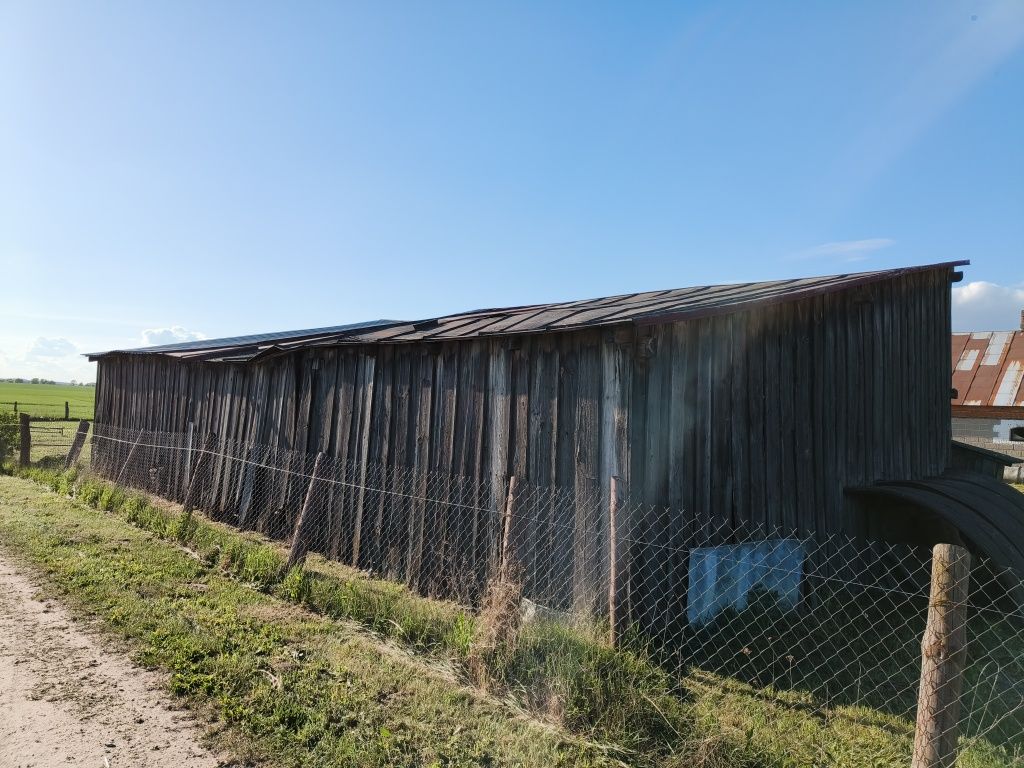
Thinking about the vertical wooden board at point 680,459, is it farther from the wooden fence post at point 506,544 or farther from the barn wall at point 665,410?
the wooden fence post at point 506,544

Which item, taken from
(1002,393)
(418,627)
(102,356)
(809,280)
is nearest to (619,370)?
(418,627)

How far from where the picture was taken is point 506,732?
4094 millimetres

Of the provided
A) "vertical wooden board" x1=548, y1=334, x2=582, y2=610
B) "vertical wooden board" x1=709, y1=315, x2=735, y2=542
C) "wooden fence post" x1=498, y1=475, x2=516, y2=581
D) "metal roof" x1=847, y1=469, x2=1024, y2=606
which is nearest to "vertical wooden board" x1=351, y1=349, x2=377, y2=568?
"vertical wooden board" x1=548, y1=334, x2=582, y2=610

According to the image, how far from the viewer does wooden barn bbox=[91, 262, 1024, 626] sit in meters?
6.46

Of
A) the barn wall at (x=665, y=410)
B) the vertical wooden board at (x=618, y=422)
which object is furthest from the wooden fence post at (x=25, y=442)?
the vertical wooden board at (x=618, y=422)

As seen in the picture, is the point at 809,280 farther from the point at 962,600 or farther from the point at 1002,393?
the point at 1002,393

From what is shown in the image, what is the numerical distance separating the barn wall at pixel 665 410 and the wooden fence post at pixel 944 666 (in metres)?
3.18

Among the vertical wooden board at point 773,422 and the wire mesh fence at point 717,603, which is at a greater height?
the vertical wooden board at point 773,422

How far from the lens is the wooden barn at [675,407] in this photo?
21.2 feet

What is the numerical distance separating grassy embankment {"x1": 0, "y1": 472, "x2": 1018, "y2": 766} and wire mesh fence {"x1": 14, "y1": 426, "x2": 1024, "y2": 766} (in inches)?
1.5

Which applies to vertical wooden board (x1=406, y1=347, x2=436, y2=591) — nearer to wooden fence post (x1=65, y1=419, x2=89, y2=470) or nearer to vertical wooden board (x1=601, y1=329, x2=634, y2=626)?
→ vertical wooden board (x1=601, y1=329, x2=634, y2=626)

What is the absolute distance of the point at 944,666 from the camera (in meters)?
3.08

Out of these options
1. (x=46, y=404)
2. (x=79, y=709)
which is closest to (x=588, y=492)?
(x=79, y=709)

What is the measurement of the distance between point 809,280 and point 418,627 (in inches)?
283
